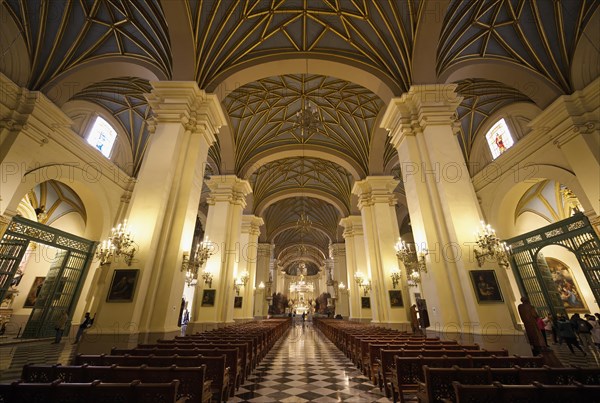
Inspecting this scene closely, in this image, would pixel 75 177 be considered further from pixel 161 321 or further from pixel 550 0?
pixel 550 0

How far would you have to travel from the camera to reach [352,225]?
17.9m

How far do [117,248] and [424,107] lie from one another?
342 inches

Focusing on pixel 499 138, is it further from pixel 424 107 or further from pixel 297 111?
pixel 297 111

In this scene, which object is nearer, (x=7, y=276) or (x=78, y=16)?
(x=78, y=16)

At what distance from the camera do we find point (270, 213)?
83.1 feet

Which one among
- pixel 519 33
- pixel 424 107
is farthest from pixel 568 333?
pixel 519 33

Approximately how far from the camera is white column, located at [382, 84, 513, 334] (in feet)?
19.6

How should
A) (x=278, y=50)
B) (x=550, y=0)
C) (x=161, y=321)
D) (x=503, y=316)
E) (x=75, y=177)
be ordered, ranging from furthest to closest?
1. (x=75, y=177)
2. (x=278, y=50)
3. (x=550, y=0)
4. (x=161, y=321)
5. (x=503, y=316)

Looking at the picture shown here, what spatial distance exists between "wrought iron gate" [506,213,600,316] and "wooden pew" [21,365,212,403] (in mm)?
11572

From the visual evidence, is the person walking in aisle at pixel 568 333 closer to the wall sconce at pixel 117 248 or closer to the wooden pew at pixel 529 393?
the wooden pew at pixel 529 393

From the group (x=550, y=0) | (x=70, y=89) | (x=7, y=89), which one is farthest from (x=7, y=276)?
(x=550, y=0)

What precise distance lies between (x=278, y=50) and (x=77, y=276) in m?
13.1

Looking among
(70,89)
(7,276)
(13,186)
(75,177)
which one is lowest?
(7,276)

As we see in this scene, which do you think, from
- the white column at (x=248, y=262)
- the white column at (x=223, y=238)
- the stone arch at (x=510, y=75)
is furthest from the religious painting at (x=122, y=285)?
the stone arch at (x=510, y=75)
